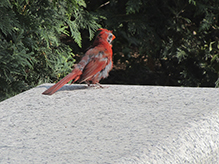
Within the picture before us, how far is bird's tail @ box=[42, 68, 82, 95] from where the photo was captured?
2.62 m

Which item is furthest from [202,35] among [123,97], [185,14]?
[123,97]

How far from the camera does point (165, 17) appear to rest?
5.04 metres

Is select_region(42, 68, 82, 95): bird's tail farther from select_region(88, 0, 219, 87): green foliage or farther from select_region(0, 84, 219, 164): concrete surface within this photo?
select_region(88, 0, 219, 87): green foliage

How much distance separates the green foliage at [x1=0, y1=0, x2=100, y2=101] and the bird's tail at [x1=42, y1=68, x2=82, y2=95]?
76 centimetres

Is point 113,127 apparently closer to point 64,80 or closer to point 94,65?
point 64,80

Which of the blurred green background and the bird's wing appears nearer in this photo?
the bird's wing

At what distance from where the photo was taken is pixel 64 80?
2617mm

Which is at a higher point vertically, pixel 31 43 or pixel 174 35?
pixel 174 35

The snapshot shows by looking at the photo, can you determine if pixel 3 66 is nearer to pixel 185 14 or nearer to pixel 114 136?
pixel 114 136

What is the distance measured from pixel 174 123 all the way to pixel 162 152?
0.38 metres

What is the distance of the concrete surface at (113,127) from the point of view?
1.65 metres

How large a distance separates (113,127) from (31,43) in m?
1.88

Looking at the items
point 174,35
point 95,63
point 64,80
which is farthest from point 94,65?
point 174,35

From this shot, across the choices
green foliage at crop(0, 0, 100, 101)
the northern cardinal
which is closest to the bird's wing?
the northern cardinal
